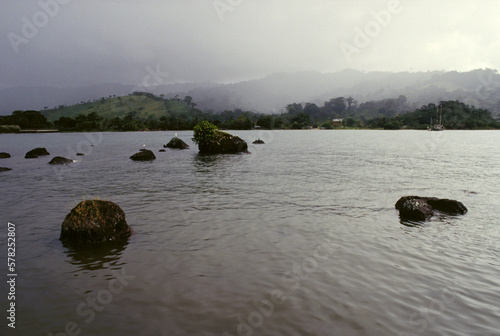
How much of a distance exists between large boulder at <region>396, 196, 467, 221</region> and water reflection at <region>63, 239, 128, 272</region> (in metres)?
13.1

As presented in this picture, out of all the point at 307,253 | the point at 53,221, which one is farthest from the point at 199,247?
the point at 53,221

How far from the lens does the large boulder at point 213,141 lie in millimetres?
52122

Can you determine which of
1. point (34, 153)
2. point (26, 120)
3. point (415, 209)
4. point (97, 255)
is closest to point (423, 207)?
point (415, 209)

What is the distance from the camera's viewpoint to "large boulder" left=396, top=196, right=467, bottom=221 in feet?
50.0

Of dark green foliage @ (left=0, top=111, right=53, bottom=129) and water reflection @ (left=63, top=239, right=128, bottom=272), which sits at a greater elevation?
dark green foliage @ (left=0, top=111, right=53, bottom=129)

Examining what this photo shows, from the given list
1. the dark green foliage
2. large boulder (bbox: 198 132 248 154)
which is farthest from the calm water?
the dark green foliage

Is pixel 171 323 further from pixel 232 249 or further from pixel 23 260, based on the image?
pixel 23 260

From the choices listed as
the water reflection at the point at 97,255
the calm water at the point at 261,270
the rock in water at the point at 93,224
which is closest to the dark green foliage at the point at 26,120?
the calm water at the point at 261,270

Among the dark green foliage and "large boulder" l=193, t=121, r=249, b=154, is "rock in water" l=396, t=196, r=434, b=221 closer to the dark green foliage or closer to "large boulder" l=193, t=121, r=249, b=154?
"large boulder" l=193, t=121, r=249, b=154

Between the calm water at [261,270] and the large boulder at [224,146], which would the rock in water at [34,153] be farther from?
the calm water at [261,270]

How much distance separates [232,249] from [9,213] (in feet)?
41.8

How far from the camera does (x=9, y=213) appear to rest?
52.0 ft

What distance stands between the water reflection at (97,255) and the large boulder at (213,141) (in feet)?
135

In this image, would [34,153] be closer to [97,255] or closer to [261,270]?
[97,255]
